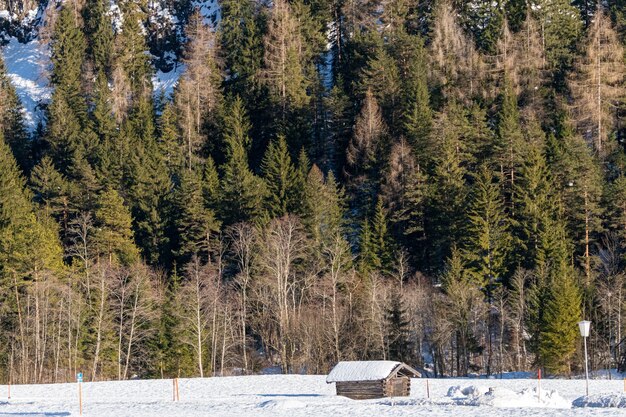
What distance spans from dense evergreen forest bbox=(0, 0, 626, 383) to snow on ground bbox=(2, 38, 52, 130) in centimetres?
777

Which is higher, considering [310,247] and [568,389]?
[310,247]

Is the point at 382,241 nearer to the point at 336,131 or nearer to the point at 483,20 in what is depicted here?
the point at 336,131

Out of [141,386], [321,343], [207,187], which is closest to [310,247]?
[321,343]

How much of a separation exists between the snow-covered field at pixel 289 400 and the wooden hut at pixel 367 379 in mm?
974

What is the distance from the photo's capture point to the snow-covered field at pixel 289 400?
35.1 metres

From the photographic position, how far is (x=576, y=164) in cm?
7612

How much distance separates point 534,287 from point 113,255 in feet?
112

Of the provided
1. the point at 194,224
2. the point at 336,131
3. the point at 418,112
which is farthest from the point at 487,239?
the point at 336,131

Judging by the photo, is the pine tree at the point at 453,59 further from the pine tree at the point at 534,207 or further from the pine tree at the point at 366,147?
the pine tree at the point at 534,207

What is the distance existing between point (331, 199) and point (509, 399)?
43091 millimetres

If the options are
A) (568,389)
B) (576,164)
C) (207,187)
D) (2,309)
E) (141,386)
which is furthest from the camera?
(207,187)

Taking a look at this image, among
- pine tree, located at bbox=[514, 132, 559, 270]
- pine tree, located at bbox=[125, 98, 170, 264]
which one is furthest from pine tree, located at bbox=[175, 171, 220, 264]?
pine tree, located at bbox=[514, 132, 559, 270]

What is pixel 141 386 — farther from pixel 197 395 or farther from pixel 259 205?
pixel 259 205

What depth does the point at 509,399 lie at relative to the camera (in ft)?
121
